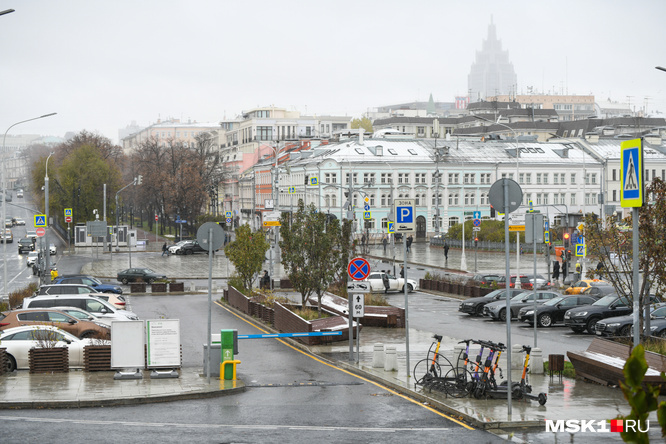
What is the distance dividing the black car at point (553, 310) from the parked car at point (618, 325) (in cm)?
423

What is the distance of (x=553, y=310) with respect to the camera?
31.9 meters

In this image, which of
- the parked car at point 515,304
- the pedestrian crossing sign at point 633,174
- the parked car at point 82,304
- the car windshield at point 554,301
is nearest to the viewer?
the pedestrian crossing sign at point 633,174

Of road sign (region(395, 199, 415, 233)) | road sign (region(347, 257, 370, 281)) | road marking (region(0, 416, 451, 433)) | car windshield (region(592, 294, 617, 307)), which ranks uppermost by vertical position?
road sign (region(395, 199, 415, 233))

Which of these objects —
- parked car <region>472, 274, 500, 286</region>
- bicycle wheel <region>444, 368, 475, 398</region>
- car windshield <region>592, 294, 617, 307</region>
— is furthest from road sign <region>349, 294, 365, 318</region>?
parked car <region>472, 274, 500, 286</region>

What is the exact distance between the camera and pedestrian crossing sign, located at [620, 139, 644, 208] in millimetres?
13359

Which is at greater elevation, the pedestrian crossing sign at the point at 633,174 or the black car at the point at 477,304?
the pedestrian crossing sign at the point at 633,174

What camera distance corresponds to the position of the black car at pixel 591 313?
29.5m

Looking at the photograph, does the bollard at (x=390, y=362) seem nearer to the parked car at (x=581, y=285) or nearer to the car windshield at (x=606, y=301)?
the car windshield at (x=606, y=301)

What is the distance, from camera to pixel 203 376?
63.0 ft

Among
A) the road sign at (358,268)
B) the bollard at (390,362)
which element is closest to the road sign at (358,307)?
the road sign at (358,268)

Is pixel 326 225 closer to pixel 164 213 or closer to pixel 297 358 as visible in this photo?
pixel 297 358

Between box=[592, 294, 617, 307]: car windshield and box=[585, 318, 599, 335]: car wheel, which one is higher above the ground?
box=[592, 294, 617, 307]: car windshield

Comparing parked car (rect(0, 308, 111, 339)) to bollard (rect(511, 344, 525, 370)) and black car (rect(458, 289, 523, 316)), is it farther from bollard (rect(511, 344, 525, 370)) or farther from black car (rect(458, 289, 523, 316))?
black car (rect(458, 289, 523, 316))

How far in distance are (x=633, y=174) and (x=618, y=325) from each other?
14598 millimetres
